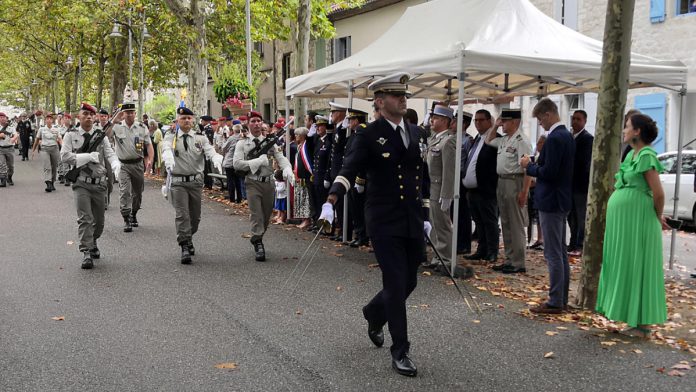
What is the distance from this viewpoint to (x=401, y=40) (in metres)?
10.8

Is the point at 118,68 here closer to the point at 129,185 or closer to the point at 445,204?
the point at 129,185

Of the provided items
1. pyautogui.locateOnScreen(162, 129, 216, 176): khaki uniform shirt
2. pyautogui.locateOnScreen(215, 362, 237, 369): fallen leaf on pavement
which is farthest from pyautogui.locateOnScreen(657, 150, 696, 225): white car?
pyautogui.locateOnScreen(215, 362, 237, 369): fallen leaf on pavement

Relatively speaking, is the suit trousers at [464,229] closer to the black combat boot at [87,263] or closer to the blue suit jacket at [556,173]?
the blue suit jacket at [556,173]

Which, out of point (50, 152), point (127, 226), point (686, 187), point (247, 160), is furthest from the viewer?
point (50, 152)

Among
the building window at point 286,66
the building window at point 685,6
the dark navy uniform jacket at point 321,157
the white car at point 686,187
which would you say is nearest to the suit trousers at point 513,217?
the dark navy uniform jacket at point 321,157

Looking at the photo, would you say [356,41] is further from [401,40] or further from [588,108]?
[401,40]

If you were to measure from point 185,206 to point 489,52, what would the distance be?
4.50 m

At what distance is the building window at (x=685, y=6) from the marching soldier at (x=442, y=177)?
46.0 ft

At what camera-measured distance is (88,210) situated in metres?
9.89

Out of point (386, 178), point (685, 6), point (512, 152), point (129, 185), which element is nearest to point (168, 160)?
point (129, 185)

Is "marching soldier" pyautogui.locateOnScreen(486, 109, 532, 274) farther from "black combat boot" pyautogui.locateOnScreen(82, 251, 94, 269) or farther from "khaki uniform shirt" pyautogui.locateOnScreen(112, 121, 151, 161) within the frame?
"khaki uniform shirt" pyautogui.locateOnScreen(112, 121, 151, 161)

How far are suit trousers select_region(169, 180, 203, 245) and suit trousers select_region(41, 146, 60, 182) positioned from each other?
471 inches

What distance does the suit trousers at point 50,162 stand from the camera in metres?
20.9

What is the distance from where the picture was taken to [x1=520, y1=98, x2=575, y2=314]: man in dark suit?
708 centimetres
